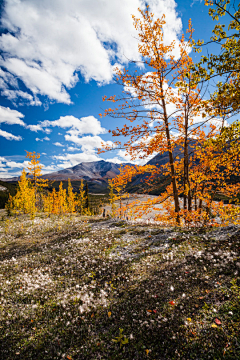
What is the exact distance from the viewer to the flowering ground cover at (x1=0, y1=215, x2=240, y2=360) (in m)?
3.71

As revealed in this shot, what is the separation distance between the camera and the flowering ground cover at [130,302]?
Answer: 371 cm

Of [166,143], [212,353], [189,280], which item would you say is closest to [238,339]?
[212,353]

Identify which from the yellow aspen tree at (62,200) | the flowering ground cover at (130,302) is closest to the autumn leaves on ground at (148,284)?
the flowering ground cover at (130,302)

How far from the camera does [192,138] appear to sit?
10.2 m

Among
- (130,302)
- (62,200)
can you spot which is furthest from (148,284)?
(62,200)

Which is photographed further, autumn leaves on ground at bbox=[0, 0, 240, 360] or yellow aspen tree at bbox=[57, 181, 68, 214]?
yellow aspen tree at bbox=[57, 181, 68, 214]

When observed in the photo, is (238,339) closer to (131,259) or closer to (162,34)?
(131,259)

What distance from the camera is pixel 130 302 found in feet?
16.7

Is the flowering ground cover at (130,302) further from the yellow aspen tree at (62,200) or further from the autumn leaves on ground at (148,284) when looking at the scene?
the yellow aspen tree at (62,200)

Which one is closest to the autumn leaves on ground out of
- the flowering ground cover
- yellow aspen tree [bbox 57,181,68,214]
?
the flowering ground cover

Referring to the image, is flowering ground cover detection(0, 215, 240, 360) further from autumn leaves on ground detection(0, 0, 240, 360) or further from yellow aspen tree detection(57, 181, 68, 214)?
yellow aspen tree detection(57, 181, 68, 214)

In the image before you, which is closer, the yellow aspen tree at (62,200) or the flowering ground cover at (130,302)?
the flowering ground cover at (130,302)

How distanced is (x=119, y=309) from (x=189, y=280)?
2.62m

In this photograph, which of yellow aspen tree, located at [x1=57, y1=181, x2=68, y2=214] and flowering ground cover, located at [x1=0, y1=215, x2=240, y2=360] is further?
yellow aspen tree, located at [x1=57, y1=181, x2=68, y2=214]
